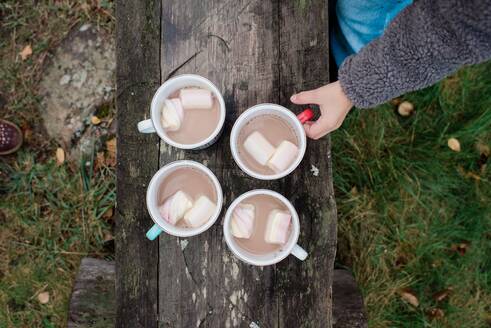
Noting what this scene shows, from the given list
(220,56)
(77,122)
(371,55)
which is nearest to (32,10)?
(77,122)

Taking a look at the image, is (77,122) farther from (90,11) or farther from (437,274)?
(437,274)

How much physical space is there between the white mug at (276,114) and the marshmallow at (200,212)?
141 millimetres

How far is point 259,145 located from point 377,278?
1.20 m

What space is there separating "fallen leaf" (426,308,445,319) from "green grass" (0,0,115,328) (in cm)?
162

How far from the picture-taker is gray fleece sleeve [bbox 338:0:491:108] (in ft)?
3.01

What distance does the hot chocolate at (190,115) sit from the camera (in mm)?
1204

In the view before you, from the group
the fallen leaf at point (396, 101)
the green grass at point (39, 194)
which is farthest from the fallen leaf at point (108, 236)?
the fallen leaf at point (396, 101)

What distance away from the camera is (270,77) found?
129 centimetres

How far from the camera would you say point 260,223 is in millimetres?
1235

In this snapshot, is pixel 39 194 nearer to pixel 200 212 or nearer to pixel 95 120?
pixel 95 120

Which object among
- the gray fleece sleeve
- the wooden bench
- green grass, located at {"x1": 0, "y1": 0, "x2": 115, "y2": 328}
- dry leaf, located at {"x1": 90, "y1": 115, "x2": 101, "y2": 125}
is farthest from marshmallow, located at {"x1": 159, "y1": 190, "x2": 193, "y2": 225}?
dry leaf, located at {"x1": 90, "y1": 115, "x2": 101, "y2": 125}

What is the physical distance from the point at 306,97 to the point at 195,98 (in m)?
0.32

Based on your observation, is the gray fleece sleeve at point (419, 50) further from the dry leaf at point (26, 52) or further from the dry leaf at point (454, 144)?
the dry leaf at point (26, 52)

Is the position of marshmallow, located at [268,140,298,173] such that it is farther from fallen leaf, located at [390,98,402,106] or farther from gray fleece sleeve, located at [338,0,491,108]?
fallen leaf, located at [390,98,402,106]
